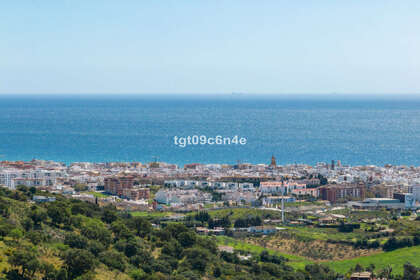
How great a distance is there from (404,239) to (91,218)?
17.4 meters

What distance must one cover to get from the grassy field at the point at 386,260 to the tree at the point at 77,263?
1463cm

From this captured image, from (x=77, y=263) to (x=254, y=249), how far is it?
15713 mm

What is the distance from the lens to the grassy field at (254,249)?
3281cm

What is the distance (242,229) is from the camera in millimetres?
41062

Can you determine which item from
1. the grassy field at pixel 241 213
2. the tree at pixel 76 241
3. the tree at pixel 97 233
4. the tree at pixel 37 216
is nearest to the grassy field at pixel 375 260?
the grassy field at pixel 241 213

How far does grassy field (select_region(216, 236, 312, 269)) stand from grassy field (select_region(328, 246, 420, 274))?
5.24ft

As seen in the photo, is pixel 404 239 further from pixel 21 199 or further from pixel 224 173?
pixel 224 173

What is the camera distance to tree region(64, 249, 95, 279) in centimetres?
2139

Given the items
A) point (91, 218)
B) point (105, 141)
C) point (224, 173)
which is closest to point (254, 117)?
point (105, 141)

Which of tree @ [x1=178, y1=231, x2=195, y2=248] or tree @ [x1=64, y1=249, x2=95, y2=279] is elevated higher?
tree @ [x1=64, y1=249, x2=95, y2=279]

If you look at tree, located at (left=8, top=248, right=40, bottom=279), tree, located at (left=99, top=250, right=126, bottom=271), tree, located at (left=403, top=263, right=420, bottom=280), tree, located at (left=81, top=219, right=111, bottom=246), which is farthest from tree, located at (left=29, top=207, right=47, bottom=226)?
tree, located at (left=403, top=263, right=420, bottom=280)

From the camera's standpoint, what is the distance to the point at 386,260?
33219mm

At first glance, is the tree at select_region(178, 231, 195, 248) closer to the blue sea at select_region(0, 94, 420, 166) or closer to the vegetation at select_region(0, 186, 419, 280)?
the vegetation at select_region(0, 186, 419, 280)

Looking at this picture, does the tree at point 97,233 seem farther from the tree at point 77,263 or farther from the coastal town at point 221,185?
the coastal town at point 221,185
